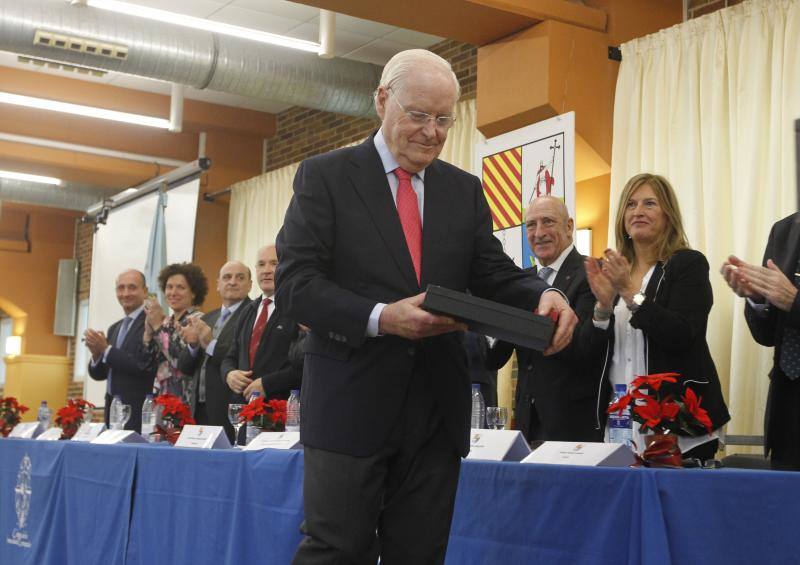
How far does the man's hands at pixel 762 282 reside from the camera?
2.46m

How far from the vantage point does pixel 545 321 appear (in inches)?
65.1

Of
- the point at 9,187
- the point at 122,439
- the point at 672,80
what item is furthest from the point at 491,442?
the point at 9,187

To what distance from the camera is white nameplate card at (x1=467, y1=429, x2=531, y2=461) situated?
2260mm

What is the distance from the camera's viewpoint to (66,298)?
14.0m

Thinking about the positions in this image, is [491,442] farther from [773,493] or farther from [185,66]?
[185,66]

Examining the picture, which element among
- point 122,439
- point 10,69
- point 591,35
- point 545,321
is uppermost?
point 10,69

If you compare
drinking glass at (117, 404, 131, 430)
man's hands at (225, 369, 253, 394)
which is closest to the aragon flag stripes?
man's hands at (225, 369, 253, 394)

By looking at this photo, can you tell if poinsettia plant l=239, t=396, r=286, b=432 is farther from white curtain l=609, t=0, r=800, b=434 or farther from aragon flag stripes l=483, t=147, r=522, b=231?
aragon flag stripes l=483, t=147, r=522, b=231

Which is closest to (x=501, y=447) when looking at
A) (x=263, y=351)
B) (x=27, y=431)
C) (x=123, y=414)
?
(x=263, y=351)

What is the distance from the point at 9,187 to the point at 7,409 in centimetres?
658

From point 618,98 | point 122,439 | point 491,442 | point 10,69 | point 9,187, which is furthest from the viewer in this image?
point 9,187

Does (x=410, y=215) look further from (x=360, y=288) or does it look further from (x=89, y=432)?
(x=89, y=432)

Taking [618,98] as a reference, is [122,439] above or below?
below

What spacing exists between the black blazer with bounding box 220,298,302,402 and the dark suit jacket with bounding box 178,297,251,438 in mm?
60
